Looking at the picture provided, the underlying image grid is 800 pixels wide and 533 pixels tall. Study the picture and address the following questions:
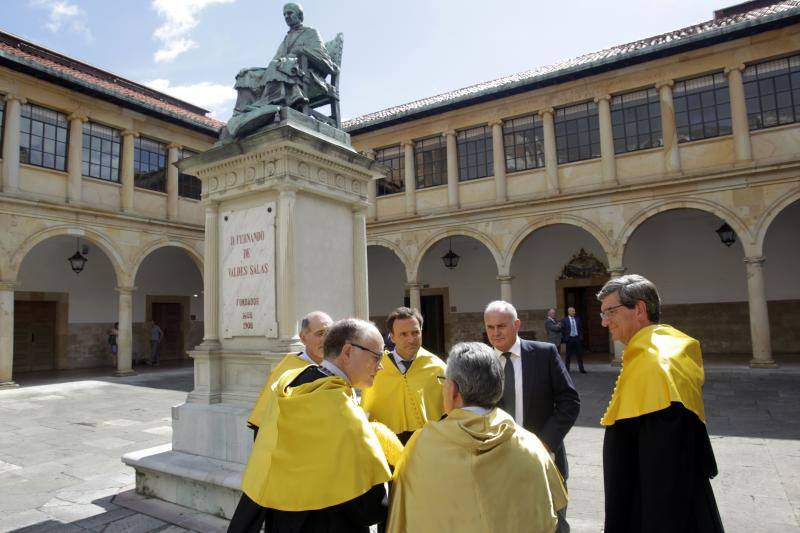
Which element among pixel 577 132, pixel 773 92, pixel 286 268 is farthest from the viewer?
pixel 577 132

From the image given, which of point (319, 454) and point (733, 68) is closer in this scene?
point (319, 454)

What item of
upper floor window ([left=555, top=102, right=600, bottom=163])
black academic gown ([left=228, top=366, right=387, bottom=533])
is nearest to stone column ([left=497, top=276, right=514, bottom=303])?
upper floor window ([left=555, top=102, right=600, bottom=163])

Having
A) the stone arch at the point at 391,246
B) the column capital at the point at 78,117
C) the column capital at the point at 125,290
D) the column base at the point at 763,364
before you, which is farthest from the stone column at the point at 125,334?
the column base at the point at 763,364

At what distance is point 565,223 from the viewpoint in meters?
15.4

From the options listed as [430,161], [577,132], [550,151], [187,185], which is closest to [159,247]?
[187,185]

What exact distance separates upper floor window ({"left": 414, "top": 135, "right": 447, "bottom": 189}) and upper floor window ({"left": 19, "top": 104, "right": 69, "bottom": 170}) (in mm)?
10748

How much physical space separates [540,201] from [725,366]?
6473 millimetres

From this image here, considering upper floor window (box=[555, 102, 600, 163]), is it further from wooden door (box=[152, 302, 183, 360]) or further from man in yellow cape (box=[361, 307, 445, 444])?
wooden door (box=[152, 302, 183, 360])

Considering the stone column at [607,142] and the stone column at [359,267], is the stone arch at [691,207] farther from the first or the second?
the stone column at [359,267]

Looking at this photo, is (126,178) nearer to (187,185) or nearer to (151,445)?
(187,185)

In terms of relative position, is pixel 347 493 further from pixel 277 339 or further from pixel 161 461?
pixel 161 461

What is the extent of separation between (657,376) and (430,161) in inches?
647

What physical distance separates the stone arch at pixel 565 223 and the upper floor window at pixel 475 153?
2.40 m

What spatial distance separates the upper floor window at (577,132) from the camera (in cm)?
1532
